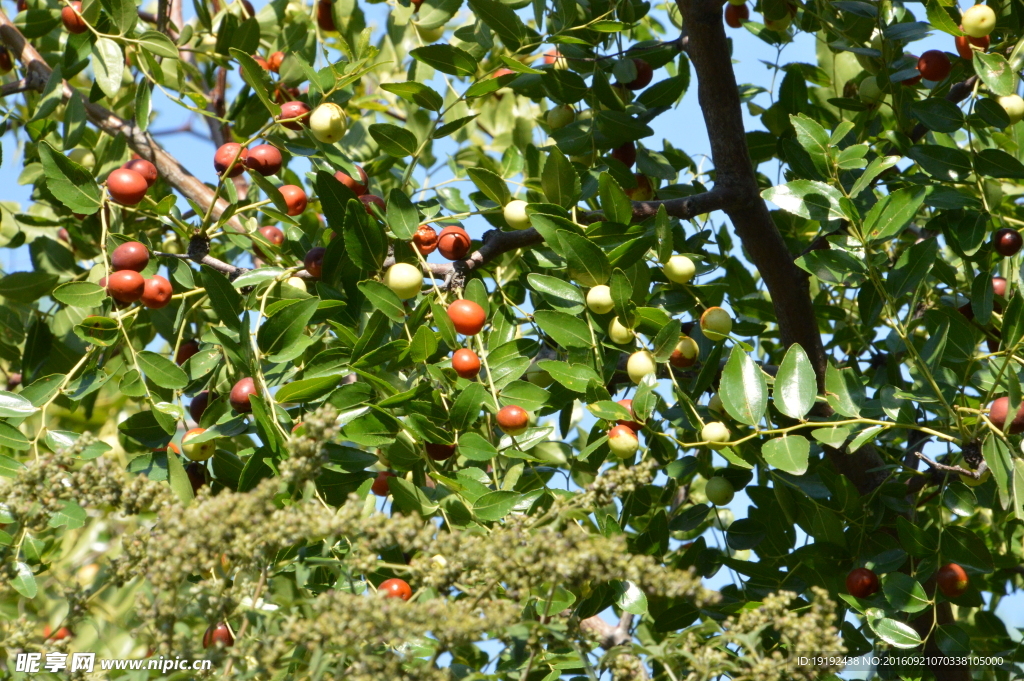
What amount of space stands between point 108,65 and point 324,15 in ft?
2.87

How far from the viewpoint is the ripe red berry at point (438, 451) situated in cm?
187

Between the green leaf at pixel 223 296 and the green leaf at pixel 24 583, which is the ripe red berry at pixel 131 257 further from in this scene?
the green leaf at pixel 24 583

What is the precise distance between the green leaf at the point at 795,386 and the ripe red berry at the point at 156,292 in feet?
4.18

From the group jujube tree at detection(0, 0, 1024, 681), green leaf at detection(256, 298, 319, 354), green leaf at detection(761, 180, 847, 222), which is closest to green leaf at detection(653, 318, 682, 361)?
jujube tree at detection(0, 0, 1024, 681)

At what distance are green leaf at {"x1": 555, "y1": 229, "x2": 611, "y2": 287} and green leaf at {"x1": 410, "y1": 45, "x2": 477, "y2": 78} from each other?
0.46 meters

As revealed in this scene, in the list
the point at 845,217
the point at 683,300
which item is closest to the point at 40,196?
the point at 683,300

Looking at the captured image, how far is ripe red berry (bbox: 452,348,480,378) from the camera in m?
1.83

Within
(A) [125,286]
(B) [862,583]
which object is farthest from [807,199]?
(A) [125,286]

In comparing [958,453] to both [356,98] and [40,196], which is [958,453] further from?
[40,196]

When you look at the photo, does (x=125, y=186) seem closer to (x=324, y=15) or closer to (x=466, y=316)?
(x=466, y=316)

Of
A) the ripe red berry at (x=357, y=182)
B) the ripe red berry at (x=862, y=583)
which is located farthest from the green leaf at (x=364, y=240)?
the ripe red berry at (x=862, y=583)

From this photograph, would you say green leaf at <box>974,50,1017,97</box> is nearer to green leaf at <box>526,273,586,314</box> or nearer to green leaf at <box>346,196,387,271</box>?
green leaf at <box>526,273,586,314</box>

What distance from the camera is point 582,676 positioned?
1.86 m

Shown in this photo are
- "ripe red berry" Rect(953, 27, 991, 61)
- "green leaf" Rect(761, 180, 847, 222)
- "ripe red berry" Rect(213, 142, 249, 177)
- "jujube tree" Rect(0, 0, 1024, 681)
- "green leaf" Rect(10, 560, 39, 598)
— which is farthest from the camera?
"ripe red berry" Rect(213, 142, 249, 177)
